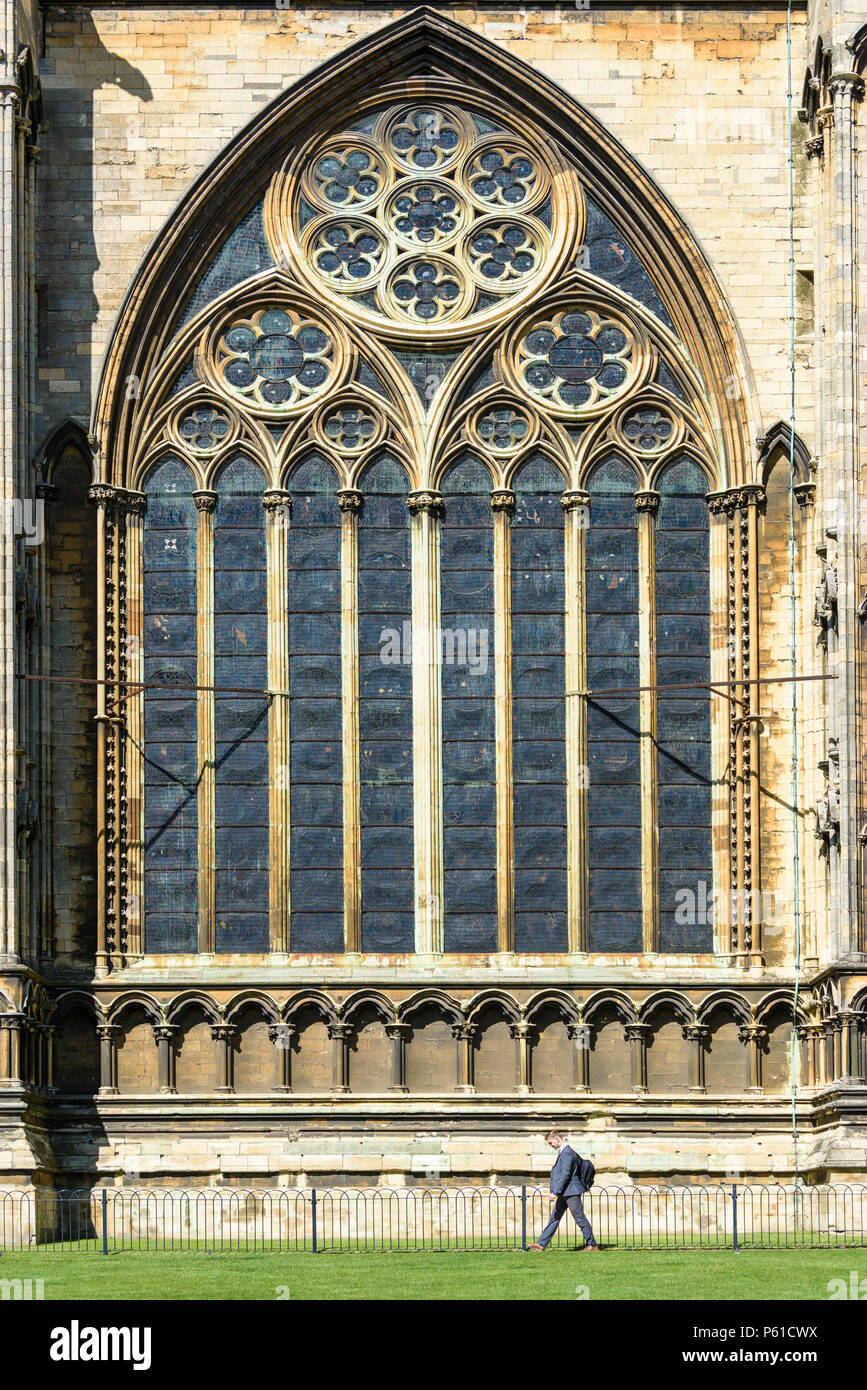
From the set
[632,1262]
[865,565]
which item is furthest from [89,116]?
[632,1262]

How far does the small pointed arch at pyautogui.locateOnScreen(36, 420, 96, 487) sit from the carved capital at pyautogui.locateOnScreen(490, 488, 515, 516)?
18.0ft

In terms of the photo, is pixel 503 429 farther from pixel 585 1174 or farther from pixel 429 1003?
pixel 585 1174

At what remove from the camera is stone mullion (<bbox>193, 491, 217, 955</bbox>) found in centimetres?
3812

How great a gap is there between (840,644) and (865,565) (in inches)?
43.6

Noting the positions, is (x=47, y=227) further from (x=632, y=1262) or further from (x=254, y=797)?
(x=632, y=1262)

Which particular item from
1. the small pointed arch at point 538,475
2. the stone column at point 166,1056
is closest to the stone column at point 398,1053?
the stone column at point 166,1056

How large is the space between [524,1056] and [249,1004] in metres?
3.71

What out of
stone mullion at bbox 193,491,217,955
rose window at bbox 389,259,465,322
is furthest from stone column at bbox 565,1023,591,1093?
rose window at bbox 389,259,465,322

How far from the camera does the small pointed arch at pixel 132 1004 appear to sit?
1470 inches

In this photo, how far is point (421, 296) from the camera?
39.8 metres

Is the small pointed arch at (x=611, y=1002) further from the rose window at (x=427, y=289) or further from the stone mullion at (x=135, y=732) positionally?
the rose window at (x=427, y=289)

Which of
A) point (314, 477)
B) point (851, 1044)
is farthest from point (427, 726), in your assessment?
point (851, 1044)

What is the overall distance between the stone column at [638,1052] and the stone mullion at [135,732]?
6651mm

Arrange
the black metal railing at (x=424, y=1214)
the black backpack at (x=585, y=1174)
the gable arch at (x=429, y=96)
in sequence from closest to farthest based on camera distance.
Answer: the black backpack at (x=585, y=1174) < the black metal railing at (x=424, y=1214) < the gable arch at (x=429, y=96)
